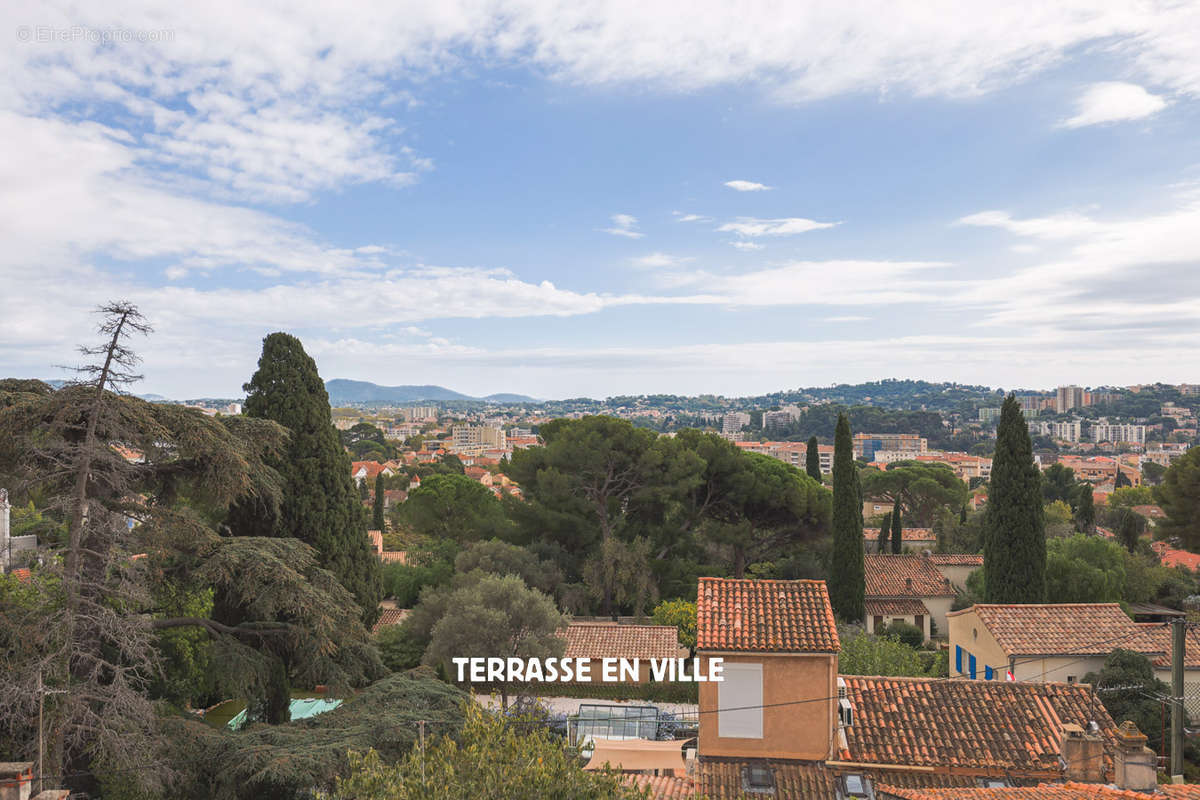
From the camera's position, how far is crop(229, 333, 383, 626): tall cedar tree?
15.5 m

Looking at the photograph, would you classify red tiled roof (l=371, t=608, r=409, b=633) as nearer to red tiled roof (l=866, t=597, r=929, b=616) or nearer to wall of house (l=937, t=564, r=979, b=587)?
red tiled roof (l=866, t=597, r=929, b=616)

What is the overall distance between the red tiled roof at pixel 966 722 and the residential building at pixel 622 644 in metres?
10.2

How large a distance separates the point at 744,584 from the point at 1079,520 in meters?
34.7

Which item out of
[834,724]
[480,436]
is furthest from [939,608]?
[480,436]

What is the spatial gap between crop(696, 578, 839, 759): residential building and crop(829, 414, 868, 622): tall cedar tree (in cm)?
1567

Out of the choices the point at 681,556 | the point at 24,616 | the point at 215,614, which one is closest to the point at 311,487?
the point at 215,614

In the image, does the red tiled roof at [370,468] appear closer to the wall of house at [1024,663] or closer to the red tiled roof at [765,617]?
the wall of house at [1024,663]

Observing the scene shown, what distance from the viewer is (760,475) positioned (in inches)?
1126

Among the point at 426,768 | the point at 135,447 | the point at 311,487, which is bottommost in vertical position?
the point at 426,768

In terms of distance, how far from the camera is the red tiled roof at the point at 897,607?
86.5 feet

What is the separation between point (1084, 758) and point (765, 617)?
388cm

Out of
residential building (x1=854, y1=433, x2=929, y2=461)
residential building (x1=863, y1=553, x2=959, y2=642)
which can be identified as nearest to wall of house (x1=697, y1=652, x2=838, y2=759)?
residential building (x1=863, y1=553, x2=959, y2=642)

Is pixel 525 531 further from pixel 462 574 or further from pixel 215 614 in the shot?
pixel 215 614

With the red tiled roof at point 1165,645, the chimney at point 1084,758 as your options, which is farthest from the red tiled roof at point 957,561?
the chimney at point 1084,758
